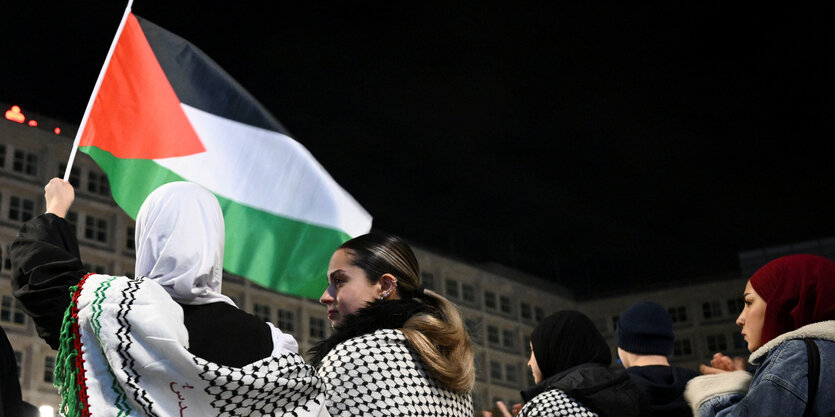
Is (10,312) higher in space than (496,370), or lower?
higher

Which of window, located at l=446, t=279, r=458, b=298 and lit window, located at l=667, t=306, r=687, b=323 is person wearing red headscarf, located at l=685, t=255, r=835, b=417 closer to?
window, located at l=446, t=279, r=458, b=298

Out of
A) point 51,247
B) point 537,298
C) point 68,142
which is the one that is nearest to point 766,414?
point 51,247

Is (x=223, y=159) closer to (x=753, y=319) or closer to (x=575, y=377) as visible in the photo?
(x=575, y=377)

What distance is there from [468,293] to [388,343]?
185 feet

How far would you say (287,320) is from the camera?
48.3 meters

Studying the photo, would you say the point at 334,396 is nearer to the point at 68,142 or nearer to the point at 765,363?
the point at 765,363

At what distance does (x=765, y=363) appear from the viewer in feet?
11.6

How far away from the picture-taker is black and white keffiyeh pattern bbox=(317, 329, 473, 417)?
3.17 meters

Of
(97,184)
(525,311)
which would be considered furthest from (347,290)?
(525,311)

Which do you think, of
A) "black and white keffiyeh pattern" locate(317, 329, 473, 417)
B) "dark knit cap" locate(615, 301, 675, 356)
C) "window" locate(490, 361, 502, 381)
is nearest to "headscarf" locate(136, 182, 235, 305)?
"black and white keffiyeh pattern" locate(317, 329, 473, 417)

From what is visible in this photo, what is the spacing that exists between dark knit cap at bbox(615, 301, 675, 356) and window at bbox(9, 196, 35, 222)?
38.0 metres

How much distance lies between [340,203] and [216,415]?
426 centimetres

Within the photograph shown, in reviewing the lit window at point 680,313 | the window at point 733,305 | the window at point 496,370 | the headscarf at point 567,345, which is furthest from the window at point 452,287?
the headscarf at point 567,345

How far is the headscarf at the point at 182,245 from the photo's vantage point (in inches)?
115
